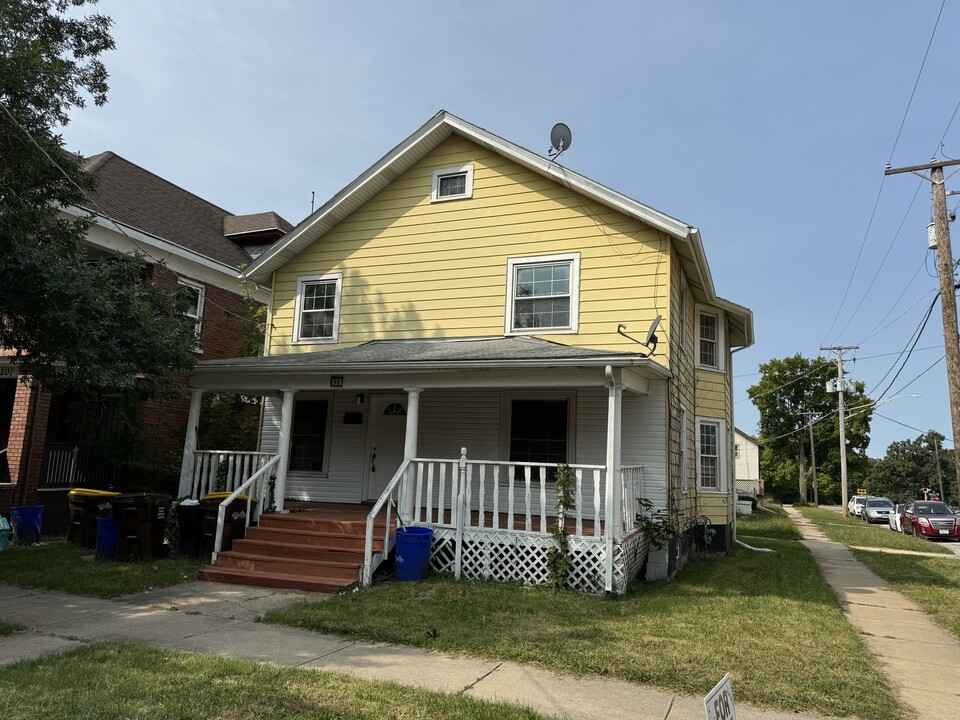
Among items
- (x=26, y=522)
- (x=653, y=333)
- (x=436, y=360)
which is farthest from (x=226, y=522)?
(x=653, y=333)

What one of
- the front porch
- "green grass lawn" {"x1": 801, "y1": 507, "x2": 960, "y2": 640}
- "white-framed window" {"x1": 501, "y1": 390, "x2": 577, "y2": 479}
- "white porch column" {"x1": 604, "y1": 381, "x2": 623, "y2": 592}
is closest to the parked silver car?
"green grass lawn" {"x1": 801, "y1": 507, "x2": 960, "y2": 640}

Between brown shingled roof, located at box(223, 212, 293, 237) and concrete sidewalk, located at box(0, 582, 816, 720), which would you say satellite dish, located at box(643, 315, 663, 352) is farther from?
brown shingled roof, located at box(223, 212, 293, 237)

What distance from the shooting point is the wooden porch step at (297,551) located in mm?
8977

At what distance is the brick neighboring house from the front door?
3.82m

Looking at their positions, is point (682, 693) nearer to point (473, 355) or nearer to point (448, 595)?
point (448, 595)

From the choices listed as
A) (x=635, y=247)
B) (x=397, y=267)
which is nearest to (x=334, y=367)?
(x=397, y=267)

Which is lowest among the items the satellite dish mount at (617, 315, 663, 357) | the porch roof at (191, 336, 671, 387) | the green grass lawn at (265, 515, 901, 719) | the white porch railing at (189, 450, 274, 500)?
the green grass lawn at (265, 515, 901, 719)

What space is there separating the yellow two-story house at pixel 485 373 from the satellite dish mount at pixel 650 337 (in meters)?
0.06

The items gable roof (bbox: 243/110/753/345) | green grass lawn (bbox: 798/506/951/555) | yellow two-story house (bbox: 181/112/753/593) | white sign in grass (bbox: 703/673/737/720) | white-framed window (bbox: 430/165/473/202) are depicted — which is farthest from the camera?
green grass lawn (bbox: 798/506/951/555)

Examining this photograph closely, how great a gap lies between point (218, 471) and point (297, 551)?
3.15 meters

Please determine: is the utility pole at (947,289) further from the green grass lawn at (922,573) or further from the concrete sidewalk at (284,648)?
the concrete sidewalk at (284,648)

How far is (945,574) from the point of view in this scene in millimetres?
12188

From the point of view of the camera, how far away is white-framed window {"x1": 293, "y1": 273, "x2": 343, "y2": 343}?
43.2ft

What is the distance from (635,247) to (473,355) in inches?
141
